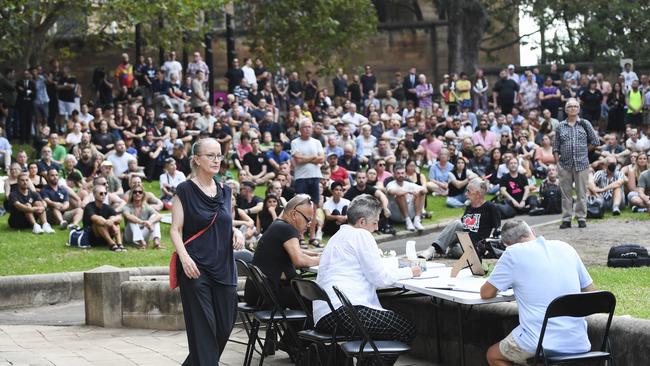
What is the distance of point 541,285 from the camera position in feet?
27.9

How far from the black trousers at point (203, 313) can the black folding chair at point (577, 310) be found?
2.29m

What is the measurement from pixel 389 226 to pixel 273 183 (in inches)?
98.3

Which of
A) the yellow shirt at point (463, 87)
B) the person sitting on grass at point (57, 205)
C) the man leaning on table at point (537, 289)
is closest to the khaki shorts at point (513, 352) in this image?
the man leaning on table at point (537, 289)

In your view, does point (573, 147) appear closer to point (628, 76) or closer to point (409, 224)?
point (409, 224)

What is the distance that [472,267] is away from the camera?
10.1 meters

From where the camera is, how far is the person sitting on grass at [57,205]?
21.1m

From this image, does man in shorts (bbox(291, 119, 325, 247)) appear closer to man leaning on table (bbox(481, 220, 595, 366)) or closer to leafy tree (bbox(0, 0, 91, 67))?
leafy tree (bbox(0, 0, 91, 67))

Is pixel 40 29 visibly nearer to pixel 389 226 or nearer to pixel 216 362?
pixel 389 226

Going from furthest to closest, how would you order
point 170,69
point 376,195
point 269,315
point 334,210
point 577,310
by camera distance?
point 170,69
point 376,195
point 334,210
point 269,315
point 577,310

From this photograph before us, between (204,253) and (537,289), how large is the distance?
2.36 meters

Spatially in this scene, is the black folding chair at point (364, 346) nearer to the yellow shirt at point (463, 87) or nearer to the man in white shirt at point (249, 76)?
the man in white shirt at point (249, 76)

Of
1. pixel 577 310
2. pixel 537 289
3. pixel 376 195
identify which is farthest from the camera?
pixel 376 195

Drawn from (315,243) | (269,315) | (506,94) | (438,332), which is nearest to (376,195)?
(315,243)

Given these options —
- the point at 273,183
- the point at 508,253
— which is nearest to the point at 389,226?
the point at 273,183
